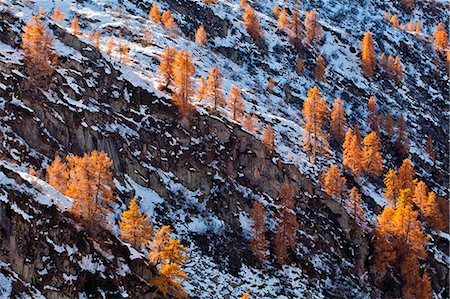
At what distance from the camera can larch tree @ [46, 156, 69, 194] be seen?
4053 cm

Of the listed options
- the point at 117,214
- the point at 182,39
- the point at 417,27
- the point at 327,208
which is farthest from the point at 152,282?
the point at 417,27

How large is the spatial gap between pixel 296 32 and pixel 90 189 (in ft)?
264

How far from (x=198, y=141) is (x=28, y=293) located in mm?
30415

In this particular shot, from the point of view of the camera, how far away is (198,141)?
192 feet

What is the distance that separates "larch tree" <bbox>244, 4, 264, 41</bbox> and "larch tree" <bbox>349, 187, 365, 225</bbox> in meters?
50.3

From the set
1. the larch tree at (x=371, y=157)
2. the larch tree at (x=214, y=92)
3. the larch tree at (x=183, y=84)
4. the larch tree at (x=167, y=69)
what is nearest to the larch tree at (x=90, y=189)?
the larch tree at (x=183, y=84)

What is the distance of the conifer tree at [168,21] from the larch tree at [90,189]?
58591mm

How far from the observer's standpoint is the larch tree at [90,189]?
37219 mm

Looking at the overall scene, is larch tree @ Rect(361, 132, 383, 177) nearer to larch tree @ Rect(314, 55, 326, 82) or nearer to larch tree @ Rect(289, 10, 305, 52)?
larch tree @ Rect(314, 55, 326, 82)

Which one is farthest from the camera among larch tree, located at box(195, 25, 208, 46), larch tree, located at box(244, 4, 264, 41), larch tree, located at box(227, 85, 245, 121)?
larch tree, located at box(244, 4, 264, 41)

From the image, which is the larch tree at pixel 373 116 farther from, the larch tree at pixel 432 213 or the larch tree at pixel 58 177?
the larch tree at pixel 58 177

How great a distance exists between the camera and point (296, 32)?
108 meters

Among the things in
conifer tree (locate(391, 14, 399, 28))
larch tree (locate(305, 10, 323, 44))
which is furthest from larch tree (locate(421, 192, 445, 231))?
conifer tree (locate(391, 14, 399, 28))

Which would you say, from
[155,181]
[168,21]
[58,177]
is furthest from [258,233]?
[168,21]
